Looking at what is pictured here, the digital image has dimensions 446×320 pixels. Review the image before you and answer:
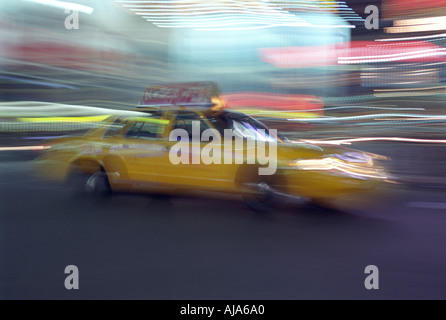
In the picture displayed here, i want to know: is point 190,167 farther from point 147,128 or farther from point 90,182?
point 90,182

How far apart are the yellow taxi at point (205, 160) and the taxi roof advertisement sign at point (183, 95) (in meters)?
0.12

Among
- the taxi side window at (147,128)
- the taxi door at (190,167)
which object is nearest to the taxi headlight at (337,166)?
the taxi door at (190,167)

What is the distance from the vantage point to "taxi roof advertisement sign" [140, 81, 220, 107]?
5.90 metres

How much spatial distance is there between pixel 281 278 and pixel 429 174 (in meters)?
5.58

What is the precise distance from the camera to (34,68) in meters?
10.6

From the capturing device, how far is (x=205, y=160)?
5.51 m

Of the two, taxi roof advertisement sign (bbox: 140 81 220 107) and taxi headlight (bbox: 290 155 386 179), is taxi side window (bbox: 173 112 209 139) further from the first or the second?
taxi headlight (bbox: 290 155 386 179)

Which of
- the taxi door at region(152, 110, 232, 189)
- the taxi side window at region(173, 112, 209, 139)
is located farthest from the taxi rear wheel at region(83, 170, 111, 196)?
the taxi side window at region(173, 112, 209, 139)

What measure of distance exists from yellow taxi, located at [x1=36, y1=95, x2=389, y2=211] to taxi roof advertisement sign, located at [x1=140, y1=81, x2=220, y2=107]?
0.41 feet

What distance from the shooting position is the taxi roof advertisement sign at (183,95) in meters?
5.90

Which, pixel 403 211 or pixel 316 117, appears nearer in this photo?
pixel 403 211
